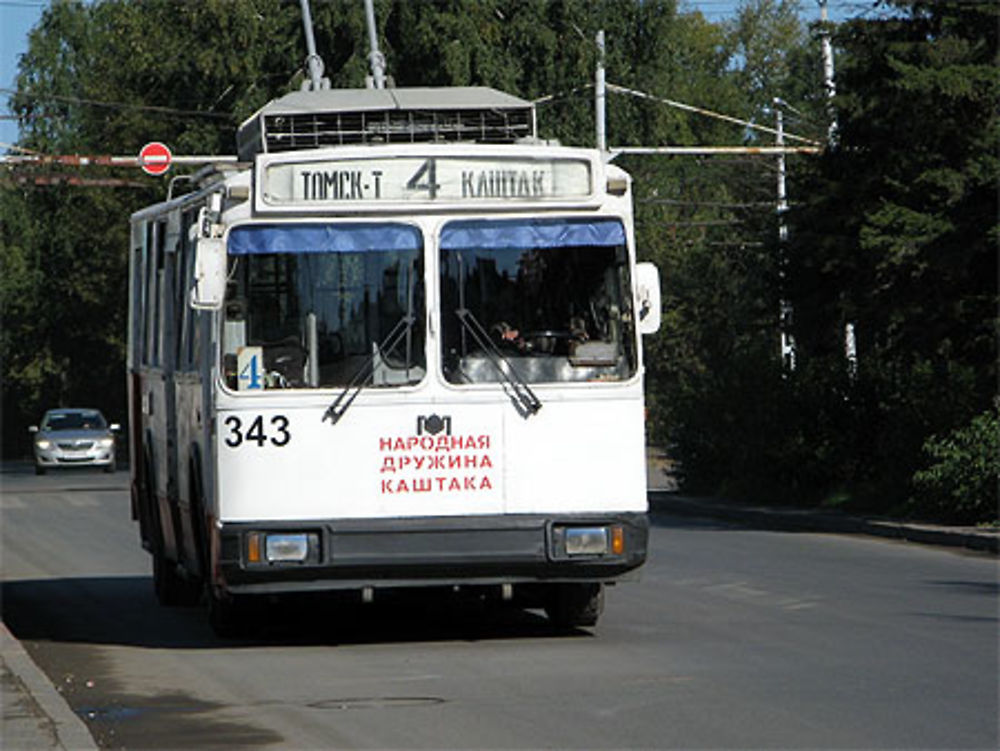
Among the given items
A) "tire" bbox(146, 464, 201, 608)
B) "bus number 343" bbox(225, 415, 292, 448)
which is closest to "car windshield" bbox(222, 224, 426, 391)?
"bus number 343" bbox(225, 415, 292, 448)

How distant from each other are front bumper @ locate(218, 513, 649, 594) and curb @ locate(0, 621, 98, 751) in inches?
53.3

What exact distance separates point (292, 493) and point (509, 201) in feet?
7.26

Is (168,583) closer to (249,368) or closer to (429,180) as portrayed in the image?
(249,368)

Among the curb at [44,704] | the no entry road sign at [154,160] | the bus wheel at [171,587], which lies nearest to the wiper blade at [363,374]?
the curb at [44,704]

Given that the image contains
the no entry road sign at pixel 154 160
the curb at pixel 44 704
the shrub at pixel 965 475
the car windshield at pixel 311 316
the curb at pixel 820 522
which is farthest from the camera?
the no entry road sign at pixel 154 160

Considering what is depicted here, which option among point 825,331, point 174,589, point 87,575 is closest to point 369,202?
point 174,589

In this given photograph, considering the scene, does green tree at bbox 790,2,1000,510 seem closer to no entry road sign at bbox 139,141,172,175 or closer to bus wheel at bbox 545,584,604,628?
bus wheel at bbox 545,584,604,628

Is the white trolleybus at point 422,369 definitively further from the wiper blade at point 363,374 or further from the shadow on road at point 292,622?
the shadow on road at point 292,622

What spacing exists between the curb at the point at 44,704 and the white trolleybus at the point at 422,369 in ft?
4.39

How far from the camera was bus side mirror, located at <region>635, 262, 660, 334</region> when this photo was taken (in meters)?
14.2

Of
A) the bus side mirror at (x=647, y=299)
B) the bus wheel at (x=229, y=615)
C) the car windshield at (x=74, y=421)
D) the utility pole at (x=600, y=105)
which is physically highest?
the utility pole at (x=600, y=105)

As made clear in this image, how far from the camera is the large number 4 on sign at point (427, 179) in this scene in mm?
14297

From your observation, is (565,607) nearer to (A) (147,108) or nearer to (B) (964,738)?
(B) (964,738)

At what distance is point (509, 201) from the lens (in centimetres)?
1428
